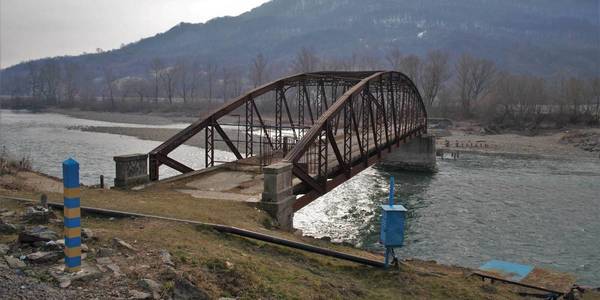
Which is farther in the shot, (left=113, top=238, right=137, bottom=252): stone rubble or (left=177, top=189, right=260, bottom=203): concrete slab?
(left=177, top=189, right=260, bottom=203): concrete slab

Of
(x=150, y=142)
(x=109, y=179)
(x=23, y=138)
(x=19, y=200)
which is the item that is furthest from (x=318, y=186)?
(x=23, y=138)

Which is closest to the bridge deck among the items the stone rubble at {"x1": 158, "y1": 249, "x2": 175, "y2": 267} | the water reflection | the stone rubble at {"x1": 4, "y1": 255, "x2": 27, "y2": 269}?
Result: the water reflection

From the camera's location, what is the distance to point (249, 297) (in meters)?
8.65

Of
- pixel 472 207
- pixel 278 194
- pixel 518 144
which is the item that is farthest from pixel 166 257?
pixel 518 144

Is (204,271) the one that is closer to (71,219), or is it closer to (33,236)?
(71,219)

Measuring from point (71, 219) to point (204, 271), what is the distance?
7.92ft

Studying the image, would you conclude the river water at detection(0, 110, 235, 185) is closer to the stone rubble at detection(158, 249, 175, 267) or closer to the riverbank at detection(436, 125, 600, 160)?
the stone rubble at detection(158, 249, 175, 267)

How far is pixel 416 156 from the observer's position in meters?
51.5

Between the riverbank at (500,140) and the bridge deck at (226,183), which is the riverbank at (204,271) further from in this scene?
the riverbank at (500,140)

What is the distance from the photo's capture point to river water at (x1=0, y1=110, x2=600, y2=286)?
21922mm

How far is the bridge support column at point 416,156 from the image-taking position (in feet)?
166

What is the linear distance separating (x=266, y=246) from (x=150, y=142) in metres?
55.9

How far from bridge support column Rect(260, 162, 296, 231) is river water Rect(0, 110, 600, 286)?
244 inches

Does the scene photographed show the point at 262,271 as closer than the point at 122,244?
No
